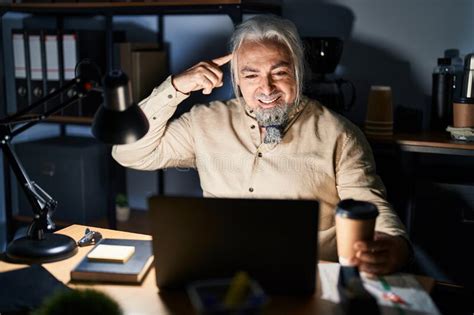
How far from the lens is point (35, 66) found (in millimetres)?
2738

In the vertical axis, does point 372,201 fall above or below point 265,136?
below

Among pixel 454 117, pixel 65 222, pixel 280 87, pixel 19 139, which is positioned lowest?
pixel 65 222

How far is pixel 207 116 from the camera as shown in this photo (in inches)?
78.5

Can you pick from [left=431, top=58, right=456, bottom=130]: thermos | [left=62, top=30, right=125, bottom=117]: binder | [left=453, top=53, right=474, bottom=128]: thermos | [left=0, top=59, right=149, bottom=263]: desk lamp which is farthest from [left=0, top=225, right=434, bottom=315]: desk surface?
[left=62, top=30, right=125, bottom=117]: binder

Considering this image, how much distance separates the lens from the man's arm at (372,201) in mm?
1276

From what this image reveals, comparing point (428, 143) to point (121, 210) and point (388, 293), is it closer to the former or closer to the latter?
point (388, 293)

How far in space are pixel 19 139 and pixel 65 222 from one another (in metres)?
0.59

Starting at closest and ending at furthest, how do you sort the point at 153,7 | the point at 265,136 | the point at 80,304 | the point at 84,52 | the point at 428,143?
the point at 80,304 → the point at 265,136 → the point at 428,143 → the point at 153,7 → the point at 84,52

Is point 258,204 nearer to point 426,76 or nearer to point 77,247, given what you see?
point 77,247

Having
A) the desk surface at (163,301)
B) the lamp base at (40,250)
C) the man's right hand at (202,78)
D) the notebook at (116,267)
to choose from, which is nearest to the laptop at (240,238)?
the desk surface at (163,301)

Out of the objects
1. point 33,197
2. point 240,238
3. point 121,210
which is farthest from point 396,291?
point 121,210

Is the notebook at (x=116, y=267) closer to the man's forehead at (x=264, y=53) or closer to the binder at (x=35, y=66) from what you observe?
the man's forehead at (x=264, y=53)

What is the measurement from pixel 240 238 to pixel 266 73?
0.85 m

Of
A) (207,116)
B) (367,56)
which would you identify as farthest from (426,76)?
(207,116)
